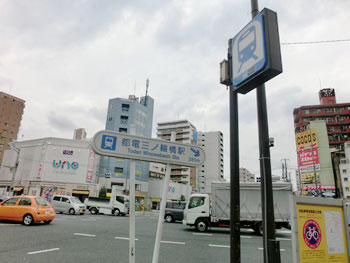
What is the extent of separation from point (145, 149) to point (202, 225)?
11.4 m

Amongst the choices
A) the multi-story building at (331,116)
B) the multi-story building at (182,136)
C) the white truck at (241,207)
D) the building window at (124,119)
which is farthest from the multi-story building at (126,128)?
the multi-story building at (331,116)

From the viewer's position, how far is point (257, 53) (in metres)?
3.17

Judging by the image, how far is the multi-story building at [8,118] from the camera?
7444cm

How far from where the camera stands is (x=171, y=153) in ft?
11.4

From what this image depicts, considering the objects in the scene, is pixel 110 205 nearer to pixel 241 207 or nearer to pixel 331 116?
pixel 241 207

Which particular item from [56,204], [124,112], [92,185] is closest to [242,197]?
[56,204]

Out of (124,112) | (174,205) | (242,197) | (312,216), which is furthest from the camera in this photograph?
(124,112)

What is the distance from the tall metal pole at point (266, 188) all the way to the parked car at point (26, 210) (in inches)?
431

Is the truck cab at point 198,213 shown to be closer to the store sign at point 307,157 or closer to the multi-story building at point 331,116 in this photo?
the store sign at point 307,157

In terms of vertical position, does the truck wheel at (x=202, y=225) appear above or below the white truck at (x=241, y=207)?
below

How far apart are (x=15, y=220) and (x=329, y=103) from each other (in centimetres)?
7860

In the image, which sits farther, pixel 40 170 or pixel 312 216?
pixel 40 170

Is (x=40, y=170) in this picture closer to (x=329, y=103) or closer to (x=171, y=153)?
(x=171, y=153)

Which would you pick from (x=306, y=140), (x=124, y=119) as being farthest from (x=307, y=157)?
(x=124, y=119)
